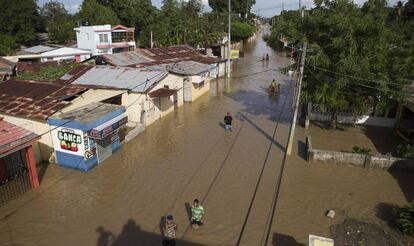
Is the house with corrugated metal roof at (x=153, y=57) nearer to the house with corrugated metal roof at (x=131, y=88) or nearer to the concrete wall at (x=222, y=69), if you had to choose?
the concrete wall at (x=222, y=69)

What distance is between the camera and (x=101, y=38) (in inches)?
1917

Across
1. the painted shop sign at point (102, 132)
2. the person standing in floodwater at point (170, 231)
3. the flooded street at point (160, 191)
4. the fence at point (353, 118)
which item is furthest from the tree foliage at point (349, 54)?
the person standing in floodwater at point (170, 231)

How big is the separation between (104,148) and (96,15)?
5352cm

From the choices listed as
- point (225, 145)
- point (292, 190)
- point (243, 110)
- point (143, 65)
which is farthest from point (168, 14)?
point (292, 190)

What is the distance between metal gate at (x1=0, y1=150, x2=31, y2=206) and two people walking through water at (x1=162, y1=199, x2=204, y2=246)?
21.3ft

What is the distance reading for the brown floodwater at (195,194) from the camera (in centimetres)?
1070

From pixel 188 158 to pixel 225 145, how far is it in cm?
271

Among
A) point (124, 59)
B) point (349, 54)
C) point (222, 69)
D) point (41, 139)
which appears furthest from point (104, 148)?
point (222, 69)

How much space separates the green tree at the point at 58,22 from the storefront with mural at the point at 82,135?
170 feet

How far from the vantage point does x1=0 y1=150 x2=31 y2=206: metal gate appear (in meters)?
12.5

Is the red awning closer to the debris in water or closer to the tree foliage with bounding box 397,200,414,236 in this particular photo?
the debris in water

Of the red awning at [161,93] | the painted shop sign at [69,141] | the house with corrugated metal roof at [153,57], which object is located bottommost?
the painted shop sign at [69,141]

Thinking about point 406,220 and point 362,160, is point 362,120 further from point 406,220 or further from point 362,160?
point 406,220

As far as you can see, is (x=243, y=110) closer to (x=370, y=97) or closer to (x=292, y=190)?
(x=370, y=97)
